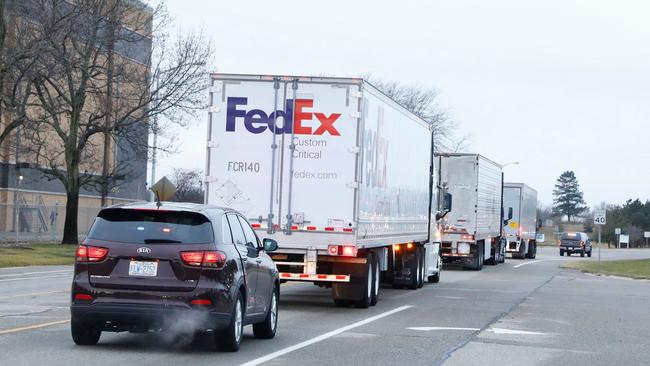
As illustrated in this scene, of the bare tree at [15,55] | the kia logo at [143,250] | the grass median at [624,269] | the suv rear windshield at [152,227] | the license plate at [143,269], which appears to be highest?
the bare tree at [15,55]

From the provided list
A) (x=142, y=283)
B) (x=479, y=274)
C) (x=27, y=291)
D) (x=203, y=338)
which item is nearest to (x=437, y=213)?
(x=479, y=274)

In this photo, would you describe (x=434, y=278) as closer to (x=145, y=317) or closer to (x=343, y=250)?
(x=343, y=250)

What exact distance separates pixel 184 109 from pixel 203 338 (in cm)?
3399

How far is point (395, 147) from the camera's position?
22516 mm

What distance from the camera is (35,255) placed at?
129 feet

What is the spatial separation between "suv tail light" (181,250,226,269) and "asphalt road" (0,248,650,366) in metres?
1.01

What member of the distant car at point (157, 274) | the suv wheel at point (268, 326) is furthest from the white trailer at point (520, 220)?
the distant car at point (157, 274)

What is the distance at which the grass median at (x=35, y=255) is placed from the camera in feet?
115

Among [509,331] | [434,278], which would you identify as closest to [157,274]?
[509,331]

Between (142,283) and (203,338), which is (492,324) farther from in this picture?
(142,283)

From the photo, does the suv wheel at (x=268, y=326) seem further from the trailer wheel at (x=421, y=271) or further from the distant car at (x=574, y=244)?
the distant car at (x=574, y=244)

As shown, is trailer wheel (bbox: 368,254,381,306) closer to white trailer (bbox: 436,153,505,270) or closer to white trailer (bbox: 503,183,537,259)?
white trailer (bbox: 436,153,505,270)

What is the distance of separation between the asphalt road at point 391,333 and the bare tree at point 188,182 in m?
47.4

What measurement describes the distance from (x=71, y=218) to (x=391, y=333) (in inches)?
1415
